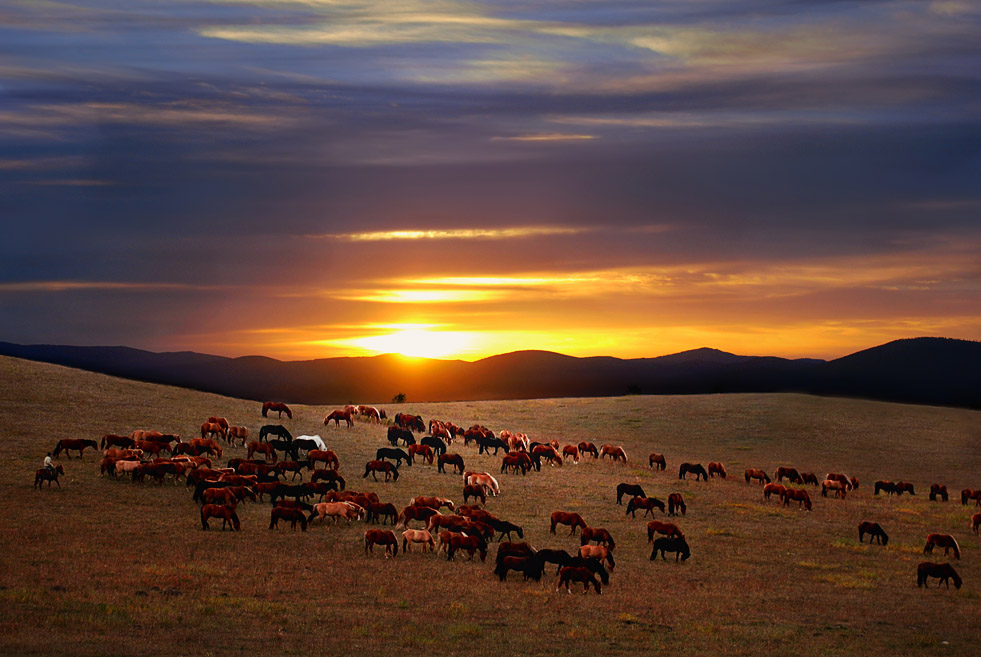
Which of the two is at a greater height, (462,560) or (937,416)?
(937,416)

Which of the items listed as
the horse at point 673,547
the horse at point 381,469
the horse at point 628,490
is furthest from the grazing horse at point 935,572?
the horse at point 381,469

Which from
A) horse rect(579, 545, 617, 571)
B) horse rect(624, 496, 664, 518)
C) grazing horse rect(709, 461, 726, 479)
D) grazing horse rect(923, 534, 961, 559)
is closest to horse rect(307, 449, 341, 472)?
horse rect(624, 496, 664, 518)

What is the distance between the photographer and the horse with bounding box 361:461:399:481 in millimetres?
40928

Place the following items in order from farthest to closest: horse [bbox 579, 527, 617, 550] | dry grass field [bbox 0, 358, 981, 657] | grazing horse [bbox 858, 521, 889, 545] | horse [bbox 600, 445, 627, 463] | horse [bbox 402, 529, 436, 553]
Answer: horse [bbox 600, 445, 627, 463]
grazing horse [bbox 858, 521, 889, 545]
horse [bbox 579, 527, 617, 550]
horse [bbox 402, 529, 436, 553]
dry grass field [bbox 0, 358, 981, 657]

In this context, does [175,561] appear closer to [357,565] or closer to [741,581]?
[357,565]

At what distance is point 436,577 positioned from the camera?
25531mm

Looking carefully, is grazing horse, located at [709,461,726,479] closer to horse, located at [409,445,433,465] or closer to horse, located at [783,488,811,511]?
horse, located at [783,488,811,511]

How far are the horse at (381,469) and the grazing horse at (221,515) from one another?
11016mm

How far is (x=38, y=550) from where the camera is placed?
25.5 m

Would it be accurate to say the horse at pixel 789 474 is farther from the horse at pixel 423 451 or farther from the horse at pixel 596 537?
the horse at pixel 596 537

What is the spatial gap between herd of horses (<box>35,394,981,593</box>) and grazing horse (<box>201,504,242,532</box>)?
0.03 meters

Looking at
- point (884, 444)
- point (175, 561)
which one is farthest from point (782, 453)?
point (175, 561)

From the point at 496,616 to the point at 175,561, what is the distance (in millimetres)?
9593

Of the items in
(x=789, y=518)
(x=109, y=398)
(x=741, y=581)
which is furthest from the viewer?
(x=109, y=398)
